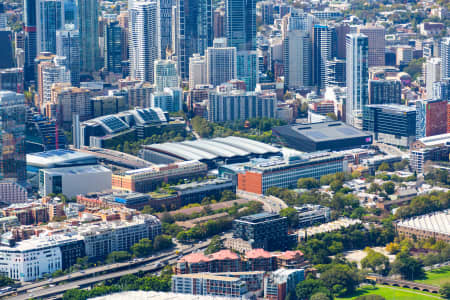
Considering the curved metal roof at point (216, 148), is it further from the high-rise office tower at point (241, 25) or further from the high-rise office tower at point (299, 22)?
the high-rise office tower at point (299, 22)

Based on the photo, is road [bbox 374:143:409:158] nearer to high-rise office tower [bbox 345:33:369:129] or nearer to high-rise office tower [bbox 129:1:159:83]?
high-rise office tower [bbox 345:33:369:129]

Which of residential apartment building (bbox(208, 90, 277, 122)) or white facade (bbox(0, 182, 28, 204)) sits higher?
residential apartment building (bbox(208, 90, 277, 122))

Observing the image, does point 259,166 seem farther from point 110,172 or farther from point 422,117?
point 422,117

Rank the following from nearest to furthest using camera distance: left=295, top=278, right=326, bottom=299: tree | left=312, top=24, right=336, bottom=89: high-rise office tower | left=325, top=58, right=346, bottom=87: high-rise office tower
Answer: left=295, top=278, right=326, bottom=299: tree, left=325, top=58, right=346, bottom=87: high-rise office tower, left=312, top=24, right=336, bottom=89: high-rise office tower

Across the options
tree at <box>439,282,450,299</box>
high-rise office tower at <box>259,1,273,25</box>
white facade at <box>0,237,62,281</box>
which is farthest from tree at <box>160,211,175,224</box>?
high-rise office tower at <box>259,1,273,25</box>

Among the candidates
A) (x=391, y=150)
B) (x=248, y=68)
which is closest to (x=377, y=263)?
(x=391, y=150)

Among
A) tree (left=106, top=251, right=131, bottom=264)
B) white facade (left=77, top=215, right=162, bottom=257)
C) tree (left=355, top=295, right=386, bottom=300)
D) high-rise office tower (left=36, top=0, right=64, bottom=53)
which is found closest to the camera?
tree (left=355, top=295, right=386, bottom=300)
